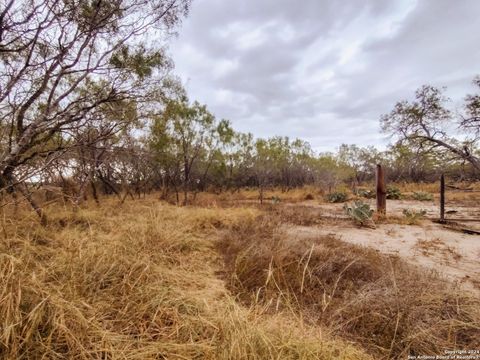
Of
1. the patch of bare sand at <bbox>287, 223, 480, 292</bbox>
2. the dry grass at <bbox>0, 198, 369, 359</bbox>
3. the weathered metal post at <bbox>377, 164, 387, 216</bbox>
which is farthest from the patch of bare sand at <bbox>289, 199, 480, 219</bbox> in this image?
the dry grass at <bbox>0, 198, 369, 359</bbox>

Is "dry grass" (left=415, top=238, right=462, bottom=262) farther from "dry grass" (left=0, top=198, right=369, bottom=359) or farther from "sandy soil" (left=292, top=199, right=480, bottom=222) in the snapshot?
"sandy soil" (left=292, top=199, right=480, bottom=222)

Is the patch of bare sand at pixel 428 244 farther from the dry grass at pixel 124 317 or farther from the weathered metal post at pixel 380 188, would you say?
the dry grass at pixel 124 317

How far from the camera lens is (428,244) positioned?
173 inches

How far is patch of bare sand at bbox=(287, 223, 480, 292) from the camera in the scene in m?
3.17

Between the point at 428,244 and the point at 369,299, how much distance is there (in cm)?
314

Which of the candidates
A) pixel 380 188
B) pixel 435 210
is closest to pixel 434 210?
pixel 435 210

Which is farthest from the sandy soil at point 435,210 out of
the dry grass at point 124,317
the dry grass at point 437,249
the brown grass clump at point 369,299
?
the dry grass at point 124,317

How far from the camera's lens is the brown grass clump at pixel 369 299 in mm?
1723

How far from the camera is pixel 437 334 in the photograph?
1732 mm

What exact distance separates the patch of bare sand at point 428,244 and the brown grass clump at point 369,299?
486 millimetres

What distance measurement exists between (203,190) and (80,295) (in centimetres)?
2138

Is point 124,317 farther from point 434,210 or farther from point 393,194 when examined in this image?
point 393,194

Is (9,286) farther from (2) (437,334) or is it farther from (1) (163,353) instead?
(2) (437,334)

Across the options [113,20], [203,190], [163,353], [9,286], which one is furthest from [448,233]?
[203,190]
